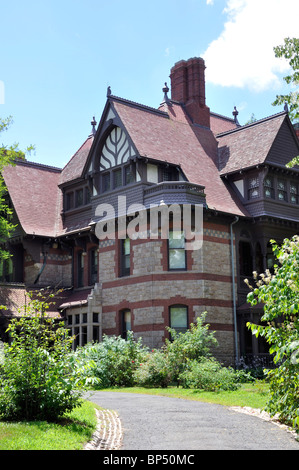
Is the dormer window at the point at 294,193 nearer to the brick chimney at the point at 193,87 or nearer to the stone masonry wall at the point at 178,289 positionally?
the stone masonry wall at the point at 178,289

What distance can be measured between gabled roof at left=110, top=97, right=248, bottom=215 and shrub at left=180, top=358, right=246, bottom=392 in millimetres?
9066

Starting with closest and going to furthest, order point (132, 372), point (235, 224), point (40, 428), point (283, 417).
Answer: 1. point (40, 428)
2. point (283, 417)
3. point (132, 372)
4. point (235, 224)

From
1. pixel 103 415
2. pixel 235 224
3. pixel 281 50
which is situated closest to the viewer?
pixel 103 415

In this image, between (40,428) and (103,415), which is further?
(103,415)

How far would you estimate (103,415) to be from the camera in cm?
1292

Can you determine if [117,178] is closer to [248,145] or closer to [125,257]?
[125,257]

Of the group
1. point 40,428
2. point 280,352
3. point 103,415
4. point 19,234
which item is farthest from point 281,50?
point 19,234

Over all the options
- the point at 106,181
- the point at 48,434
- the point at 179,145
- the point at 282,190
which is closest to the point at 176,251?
the point at 106,181

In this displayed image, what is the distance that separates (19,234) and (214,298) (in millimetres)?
11798

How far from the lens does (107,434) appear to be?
10.5 metres

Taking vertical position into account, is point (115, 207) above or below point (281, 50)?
below

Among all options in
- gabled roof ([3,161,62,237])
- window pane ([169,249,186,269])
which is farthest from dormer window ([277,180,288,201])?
gabled roof ([3,161,62,237])

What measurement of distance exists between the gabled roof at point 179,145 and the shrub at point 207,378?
907cm

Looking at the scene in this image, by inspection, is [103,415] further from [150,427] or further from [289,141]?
[289,141]
